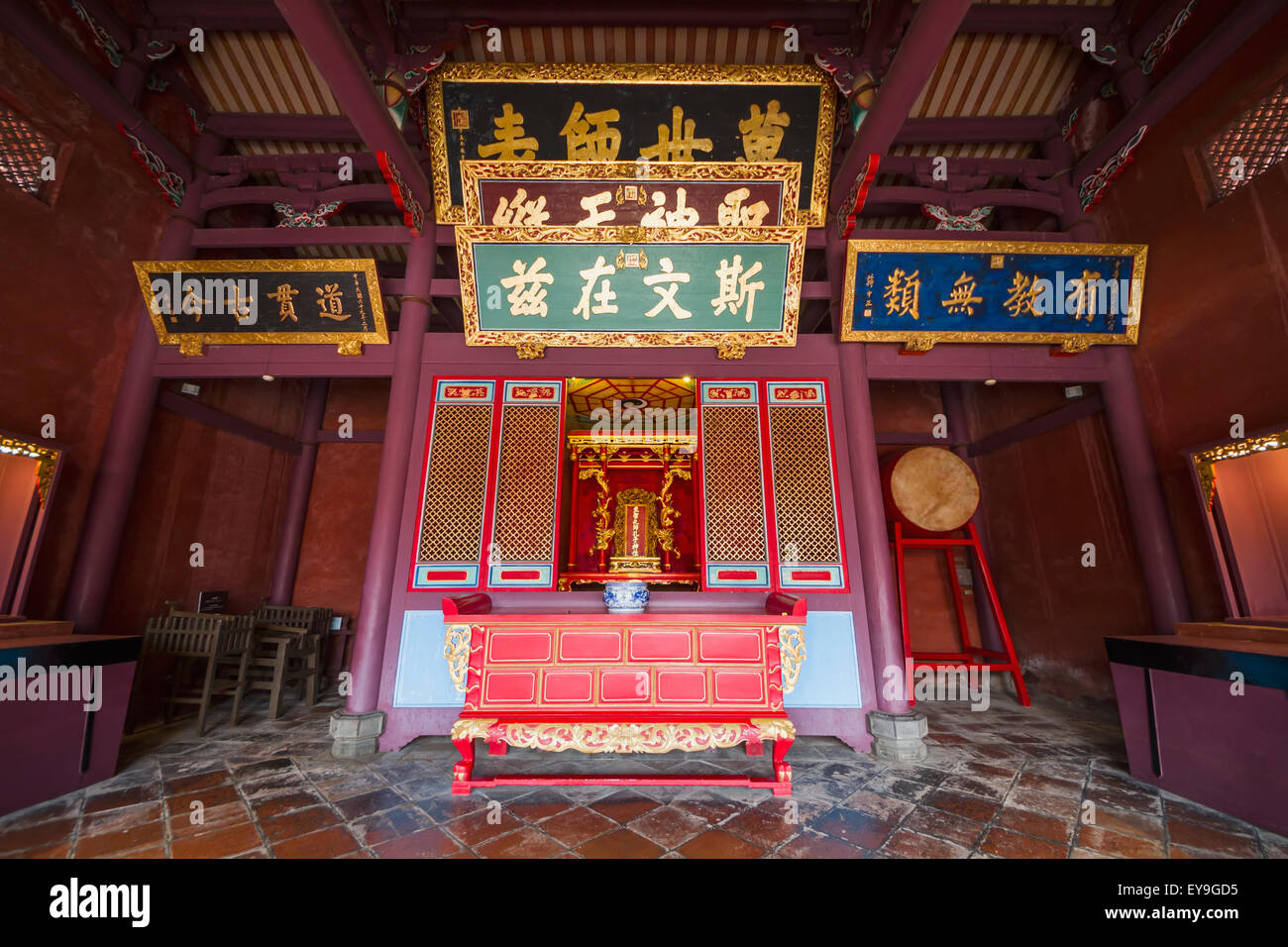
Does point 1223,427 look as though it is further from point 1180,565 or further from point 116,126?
point 116,126

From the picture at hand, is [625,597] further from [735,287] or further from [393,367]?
[393,367]

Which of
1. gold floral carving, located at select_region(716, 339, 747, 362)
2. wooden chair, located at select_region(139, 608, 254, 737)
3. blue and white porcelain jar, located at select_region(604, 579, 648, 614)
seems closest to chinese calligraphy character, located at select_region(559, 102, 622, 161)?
gold floral carving, located at select_region(716, 339, 747, 362)

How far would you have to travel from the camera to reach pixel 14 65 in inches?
137

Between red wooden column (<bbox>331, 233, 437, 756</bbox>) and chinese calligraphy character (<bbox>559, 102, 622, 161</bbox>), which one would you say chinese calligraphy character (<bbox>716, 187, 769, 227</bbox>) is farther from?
red wooden column (<bbox>331, 233, 437, 756</bbox>)

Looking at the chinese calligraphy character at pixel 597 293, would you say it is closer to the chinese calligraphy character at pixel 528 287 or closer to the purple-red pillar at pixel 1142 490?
the chinese calligraphy character at pixel 528 287

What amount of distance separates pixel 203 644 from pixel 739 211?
6.01 metres

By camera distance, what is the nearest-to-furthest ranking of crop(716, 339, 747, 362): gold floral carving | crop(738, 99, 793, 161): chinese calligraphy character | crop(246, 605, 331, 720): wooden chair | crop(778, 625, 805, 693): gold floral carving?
crop(778, 625, 805, 693): gold floral carving
crop(738, 99, 793, 161): chinese calligraphy character
crop(246, 605, 331, 720): wooden chair
crop(716, 339, 747, 362): gold floral carving

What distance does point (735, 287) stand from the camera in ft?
14.1

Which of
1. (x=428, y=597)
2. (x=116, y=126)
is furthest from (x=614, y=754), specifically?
(x=116, y=126)

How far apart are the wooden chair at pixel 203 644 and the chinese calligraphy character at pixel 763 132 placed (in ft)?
20.5

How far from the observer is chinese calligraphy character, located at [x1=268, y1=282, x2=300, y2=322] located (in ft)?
14.4

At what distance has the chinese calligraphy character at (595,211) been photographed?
13.6 feet

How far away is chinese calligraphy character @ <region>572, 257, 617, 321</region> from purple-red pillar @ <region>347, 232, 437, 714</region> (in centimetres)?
149

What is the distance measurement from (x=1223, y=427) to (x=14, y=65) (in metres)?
9.31
